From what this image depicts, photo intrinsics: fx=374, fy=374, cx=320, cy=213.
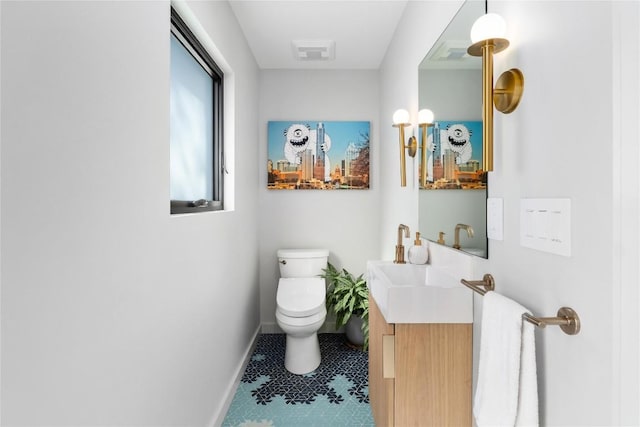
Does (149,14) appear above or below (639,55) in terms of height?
above

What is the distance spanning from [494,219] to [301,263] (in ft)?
6.77

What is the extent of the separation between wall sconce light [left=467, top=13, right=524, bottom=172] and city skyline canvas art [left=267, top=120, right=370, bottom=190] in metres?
2.16

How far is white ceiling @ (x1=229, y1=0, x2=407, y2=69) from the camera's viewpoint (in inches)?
88.8

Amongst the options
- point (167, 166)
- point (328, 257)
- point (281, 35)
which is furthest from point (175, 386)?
point (281, 35)

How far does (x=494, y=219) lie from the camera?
119 centimetres

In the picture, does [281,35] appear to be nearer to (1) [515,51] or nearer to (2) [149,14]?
(2) [149,14]

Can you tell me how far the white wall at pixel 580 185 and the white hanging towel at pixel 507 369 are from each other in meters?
0.07

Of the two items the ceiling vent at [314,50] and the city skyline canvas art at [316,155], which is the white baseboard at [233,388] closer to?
the city skyline canvas art at [316,155]

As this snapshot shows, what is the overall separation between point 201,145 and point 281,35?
1.13 m

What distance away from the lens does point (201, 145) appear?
2039 mm

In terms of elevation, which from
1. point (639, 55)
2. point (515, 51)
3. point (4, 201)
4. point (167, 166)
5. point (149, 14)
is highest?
point (149, 14)

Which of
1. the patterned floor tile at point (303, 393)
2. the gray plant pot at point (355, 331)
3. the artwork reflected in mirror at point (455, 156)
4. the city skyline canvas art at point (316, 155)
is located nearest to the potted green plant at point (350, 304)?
the gray plant pot at point (355, 331)

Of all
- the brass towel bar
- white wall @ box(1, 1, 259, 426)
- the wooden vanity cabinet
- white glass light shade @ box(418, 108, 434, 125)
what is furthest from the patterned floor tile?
white glass light shade @ box(418, 108, 434, 125)

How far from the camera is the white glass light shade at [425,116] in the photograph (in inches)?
69.2
